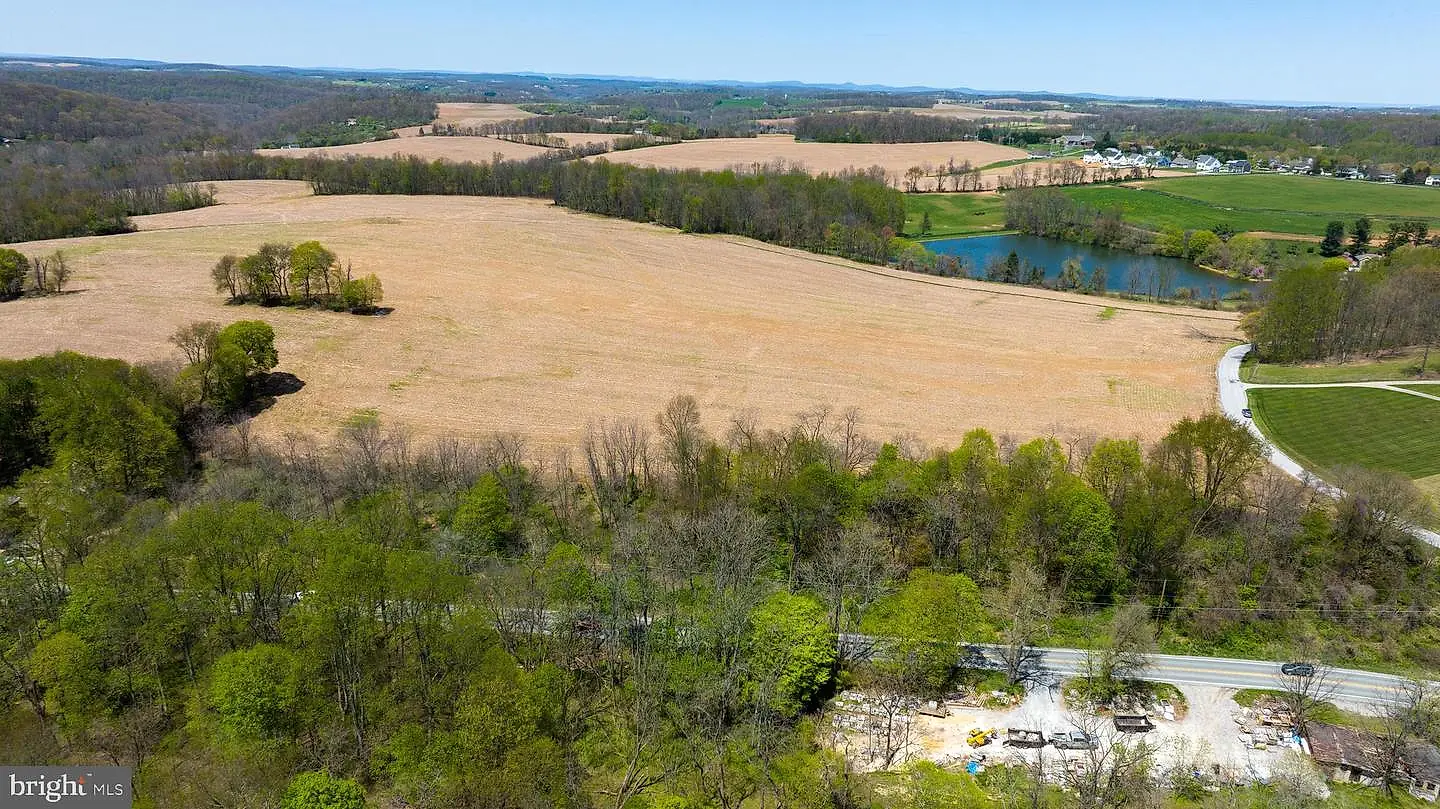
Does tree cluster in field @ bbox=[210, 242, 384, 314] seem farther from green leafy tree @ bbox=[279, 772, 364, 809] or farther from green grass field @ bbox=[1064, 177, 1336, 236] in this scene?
green grass field @ bbox=[1064, 177, 1336, 236]

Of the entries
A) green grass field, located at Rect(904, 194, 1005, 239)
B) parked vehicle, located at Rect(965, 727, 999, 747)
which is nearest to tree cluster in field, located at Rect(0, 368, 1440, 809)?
parked vehicle, located at Rect(965, 727, 999, 747)

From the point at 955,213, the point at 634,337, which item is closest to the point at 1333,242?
the point at 955,213

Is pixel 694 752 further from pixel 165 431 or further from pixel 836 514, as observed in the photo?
pixel 165 431

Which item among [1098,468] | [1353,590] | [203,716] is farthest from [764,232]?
[203,716]

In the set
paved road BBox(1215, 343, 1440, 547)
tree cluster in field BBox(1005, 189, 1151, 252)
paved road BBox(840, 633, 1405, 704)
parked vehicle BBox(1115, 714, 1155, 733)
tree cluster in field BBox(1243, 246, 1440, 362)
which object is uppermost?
tree cluster in field BBox(1005, 189, 1151, 252)

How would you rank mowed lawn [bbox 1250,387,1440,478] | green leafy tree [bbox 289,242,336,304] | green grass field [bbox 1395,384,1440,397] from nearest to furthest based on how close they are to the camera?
1. mowed lawn [bbox 1250,387,1440,478]
2. green grass field [bbox 1395,384,1440,397]
3. green leafy tree [bbox 289,242,336,304]

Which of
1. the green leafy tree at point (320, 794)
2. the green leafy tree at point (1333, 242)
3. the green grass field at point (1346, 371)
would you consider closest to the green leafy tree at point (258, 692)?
the green leafy tree at point (320, 794)

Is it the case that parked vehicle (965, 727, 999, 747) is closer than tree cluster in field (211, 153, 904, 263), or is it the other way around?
parked vehicle (965, 727, 999, 747)
